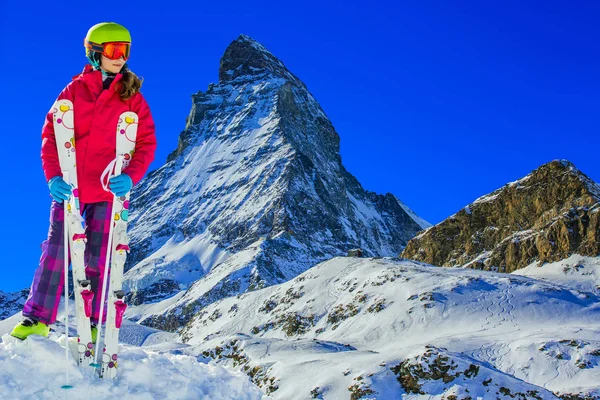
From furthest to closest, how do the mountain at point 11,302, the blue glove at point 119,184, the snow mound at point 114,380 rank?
the mountain at point 11,302, the blue glove at point 119,184, the snow mound at point 114,380

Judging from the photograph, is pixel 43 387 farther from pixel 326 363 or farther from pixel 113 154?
pixel 326 363

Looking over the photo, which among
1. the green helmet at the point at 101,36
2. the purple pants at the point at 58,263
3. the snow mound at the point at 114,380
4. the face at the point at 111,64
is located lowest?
the snow mound at the point at 114,380

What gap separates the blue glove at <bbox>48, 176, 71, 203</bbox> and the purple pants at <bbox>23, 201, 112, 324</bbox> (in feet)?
1.09

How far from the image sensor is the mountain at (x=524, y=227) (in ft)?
312

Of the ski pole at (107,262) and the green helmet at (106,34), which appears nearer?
the ski pole at (107,262)

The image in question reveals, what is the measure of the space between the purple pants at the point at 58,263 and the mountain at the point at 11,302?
16965 cm

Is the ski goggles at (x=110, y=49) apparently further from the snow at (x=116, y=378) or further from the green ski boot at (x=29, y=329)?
the snow at (x=116, y=378)

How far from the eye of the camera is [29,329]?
734 cm

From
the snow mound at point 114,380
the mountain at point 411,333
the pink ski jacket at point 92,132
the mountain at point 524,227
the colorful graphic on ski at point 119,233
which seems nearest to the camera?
the snow mound at point 114,380

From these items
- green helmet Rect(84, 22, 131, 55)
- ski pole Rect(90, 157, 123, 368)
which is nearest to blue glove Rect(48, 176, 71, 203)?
ski pole Rect(90, 157, 123, 368)

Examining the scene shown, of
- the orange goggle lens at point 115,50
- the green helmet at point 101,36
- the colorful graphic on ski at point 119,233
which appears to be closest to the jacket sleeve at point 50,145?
the green helmet at point 101,36

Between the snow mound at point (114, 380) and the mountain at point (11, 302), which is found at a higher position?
the mountain at point (11, 302)

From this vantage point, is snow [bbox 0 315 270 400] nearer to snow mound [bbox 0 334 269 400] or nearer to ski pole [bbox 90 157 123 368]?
snow mound [bbox 0 334 269 400]

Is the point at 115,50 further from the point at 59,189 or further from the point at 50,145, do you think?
the point at 59,189
